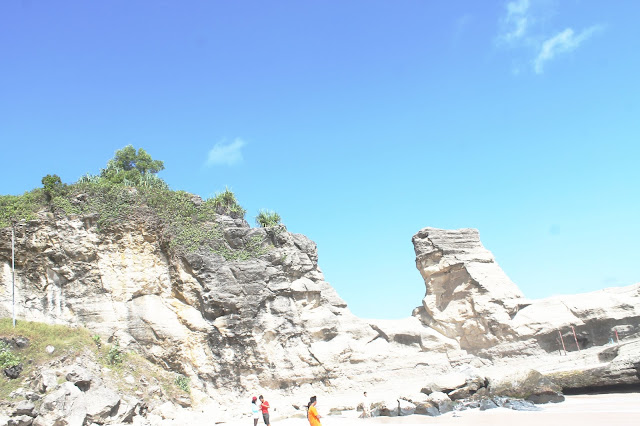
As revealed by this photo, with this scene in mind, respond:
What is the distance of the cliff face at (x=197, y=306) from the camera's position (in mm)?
21047

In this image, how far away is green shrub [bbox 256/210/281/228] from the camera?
2664cm

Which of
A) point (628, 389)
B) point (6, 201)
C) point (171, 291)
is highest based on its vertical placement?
point (6, 201)

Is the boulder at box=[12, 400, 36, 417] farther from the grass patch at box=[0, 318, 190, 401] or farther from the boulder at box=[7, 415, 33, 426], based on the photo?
the grass patch at box=[0, 318, 190, 401]

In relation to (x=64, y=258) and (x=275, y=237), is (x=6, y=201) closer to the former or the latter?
(x=64, y=258)

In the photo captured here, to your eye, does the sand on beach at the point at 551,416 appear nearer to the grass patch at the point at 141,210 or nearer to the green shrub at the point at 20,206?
the grass patch at the point at 141,210

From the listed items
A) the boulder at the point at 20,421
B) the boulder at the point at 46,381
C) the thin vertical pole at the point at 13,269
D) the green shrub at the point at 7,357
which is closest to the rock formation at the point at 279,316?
the thin vertical pole at the point at 13,269

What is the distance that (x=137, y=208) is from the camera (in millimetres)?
23141

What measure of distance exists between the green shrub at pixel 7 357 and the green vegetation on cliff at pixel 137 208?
241 inches

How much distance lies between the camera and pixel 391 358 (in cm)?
2456

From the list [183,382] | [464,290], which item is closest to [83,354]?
[183,382]

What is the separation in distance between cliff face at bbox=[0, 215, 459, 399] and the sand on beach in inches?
155

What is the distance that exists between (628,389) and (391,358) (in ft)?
34.5

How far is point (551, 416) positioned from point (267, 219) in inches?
657

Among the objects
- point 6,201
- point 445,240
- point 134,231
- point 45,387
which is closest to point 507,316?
point 445,240
